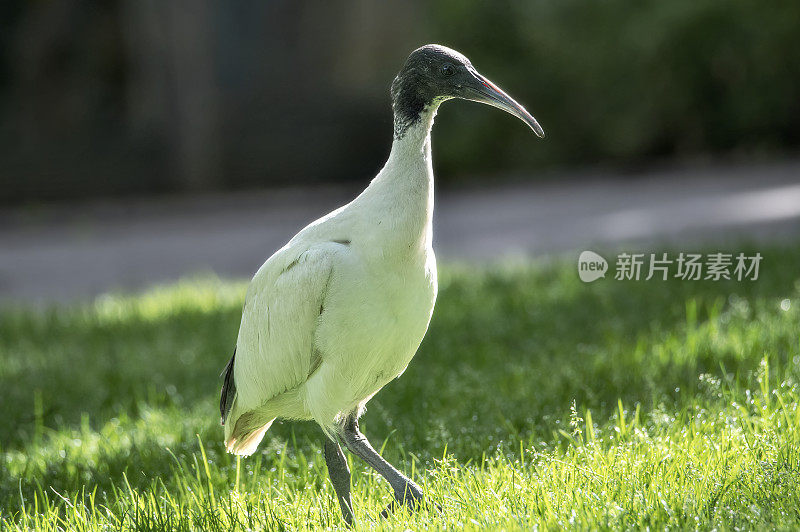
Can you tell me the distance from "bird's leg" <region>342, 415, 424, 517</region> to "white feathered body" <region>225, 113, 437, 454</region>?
0.08 meters

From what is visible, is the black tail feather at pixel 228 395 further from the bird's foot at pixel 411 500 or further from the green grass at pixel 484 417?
the bird's foot at pixel 411 500

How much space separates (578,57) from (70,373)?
32.6 feet

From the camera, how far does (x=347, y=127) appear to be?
680 inches

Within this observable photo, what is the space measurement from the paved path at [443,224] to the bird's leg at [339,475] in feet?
16.6

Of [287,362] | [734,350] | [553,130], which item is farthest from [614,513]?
[553,130]

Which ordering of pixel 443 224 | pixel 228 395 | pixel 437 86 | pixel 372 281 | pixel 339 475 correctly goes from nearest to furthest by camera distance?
pixel 372 281, pixel 437 86, pixel 339 475, pixel 228 395, pixel 443 224

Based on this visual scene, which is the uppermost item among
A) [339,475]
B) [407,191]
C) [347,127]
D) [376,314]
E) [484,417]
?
[347,127]

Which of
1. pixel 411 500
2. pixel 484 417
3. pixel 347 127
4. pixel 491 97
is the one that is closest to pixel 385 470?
pixel 411 500

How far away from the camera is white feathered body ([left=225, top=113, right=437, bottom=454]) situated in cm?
339

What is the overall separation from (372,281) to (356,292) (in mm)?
66

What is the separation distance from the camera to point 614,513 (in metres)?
3.10

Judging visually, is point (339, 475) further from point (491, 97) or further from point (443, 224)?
point (443, 224)

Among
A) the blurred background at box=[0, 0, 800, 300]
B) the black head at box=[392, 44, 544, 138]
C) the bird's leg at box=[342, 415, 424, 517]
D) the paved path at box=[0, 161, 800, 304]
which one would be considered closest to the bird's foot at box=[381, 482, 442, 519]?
the bird's leg at box=[342, 415, 424, 517]

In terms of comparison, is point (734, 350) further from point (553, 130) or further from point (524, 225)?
point (553, 130)
